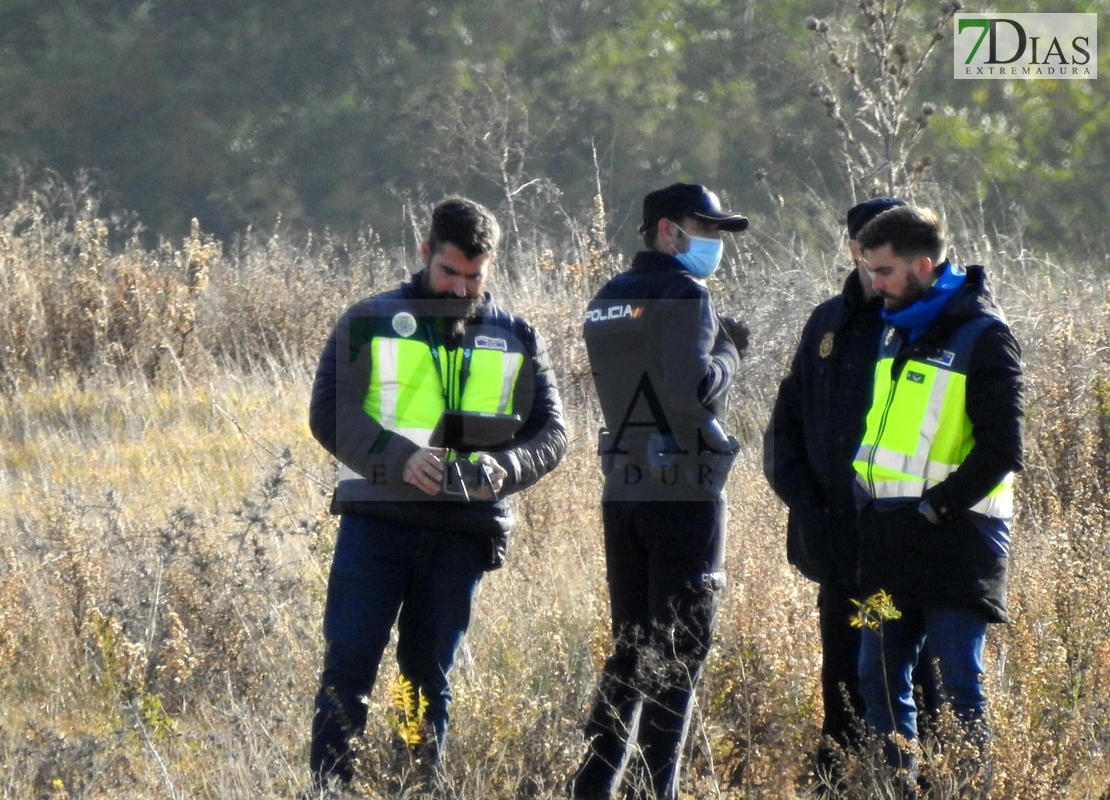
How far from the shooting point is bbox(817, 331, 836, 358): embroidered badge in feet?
13.1

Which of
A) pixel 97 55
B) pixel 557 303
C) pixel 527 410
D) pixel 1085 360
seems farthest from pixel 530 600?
pixel 97 55

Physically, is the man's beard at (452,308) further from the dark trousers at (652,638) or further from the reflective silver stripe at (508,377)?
the dark trousers at (652,638)

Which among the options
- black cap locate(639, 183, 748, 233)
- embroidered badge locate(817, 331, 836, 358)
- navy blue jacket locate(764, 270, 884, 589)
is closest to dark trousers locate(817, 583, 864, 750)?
navy blue jacket locate(764, 270, 884, 589)

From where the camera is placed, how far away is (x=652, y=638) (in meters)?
3.91

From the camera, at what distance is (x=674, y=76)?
2186cm

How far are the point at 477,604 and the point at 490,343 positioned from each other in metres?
1.76

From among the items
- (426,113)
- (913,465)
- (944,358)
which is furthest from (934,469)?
(426,113)

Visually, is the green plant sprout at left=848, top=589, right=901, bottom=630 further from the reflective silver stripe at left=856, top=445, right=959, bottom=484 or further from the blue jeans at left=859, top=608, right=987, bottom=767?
the reflective silver stripe at left=856, top=445, right=959, bottom=484

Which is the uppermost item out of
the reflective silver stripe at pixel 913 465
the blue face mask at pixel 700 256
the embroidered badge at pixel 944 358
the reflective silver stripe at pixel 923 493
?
the blue face mask at pixel 700 256

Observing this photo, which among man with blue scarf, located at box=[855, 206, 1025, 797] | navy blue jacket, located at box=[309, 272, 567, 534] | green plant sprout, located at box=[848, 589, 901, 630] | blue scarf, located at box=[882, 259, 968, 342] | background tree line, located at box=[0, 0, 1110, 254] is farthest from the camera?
background tree line, located at box=[0, 0, 1110, 254]

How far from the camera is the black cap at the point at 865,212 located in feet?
13.6

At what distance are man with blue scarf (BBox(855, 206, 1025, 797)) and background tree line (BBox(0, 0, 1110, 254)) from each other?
1642 cm

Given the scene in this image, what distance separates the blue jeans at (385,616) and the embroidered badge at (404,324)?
0.50 meters

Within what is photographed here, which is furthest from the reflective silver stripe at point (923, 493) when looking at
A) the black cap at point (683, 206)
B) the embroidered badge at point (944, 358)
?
the black cap at point (683, 206)
